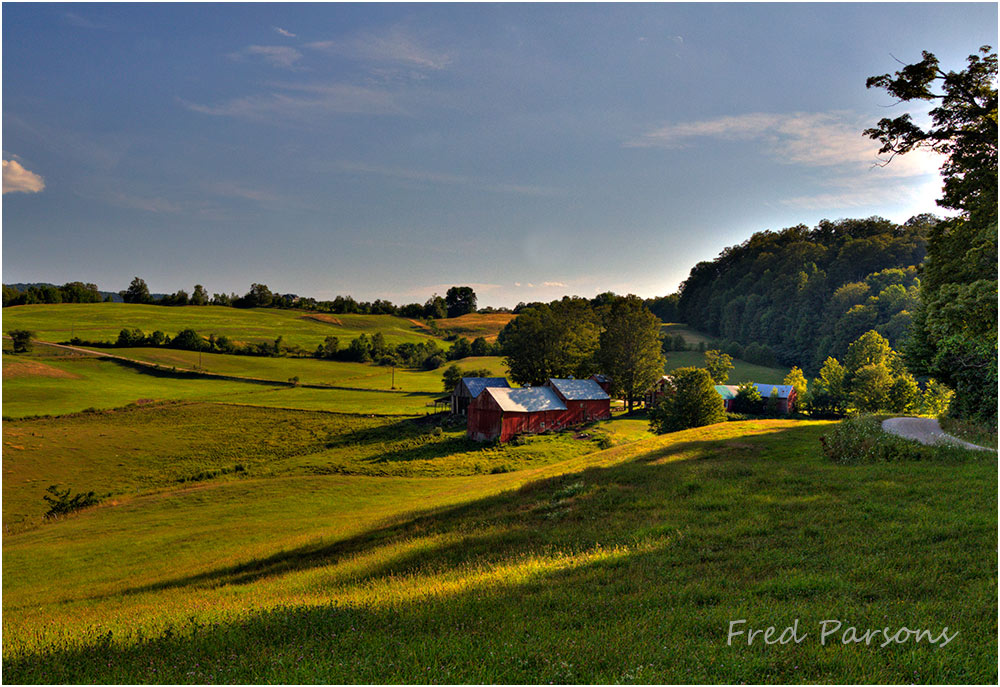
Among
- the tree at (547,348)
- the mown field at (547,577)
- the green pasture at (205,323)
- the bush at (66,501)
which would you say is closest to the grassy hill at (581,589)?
the mown field at (547,577)

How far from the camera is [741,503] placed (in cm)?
1431

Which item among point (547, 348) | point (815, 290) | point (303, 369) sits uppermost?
point (815, 290)

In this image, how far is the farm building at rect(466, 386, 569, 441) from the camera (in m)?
57.5

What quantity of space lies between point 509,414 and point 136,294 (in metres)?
180

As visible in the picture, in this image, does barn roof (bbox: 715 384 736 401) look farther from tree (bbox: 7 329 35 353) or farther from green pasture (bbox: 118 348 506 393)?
tree (bbox: 7 329 35 353)

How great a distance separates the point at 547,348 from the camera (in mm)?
80938

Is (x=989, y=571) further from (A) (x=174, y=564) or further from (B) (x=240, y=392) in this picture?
(B) (x=240, y=392)

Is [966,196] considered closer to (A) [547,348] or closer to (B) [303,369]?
(A) [547,348]

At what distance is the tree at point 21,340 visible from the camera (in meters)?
105

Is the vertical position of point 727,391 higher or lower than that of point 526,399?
higher

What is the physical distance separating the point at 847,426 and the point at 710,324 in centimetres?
15515

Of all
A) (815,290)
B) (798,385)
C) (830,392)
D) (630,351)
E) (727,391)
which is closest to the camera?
(830,392)

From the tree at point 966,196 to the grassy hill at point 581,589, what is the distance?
453 centimetres

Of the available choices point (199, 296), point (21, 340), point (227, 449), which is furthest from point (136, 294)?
point (227, 449)
